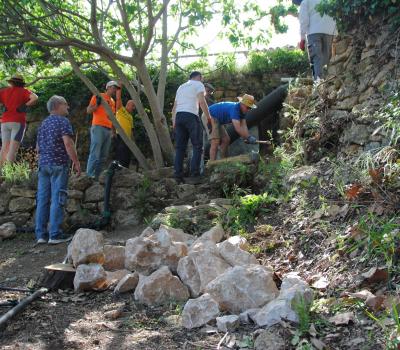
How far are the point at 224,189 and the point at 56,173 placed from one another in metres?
2.04

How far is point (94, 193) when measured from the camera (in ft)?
24.1

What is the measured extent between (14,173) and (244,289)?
205 inches

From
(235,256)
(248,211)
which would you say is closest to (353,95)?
(248,211)

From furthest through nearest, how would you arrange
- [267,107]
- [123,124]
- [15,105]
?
[267,107] → [123,124] → [15,105]

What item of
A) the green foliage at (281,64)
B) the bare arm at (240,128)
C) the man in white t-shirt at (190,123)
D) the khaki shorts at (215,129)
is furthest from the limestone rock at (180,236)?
the green foliage at (281,64)

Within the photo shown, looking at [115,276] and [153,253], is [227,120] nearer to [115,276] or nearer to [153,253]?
[153,253]

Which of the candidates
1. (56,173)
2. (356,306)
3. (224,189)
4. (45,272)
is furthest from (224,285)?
(56,173)

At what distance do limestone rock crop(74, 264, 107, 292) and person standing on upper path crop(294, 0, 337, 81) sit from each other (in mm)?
4154

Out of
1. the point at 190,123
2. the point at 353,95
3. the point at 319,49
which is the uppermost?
the point at 319,49

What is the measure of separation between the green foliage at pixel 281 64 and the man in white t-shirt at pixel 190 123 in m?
3.42

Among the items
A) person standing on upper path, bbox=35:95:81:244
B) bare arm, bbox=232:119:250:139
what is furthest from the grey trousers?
person standing on upper path, bbox=35:95:81:244

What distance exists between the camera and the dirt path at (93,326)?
3113 millimetres

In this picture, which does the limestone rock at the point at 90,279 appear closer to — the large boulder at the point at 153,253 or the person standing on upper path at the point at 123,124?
the large boulder at the point at 153,253

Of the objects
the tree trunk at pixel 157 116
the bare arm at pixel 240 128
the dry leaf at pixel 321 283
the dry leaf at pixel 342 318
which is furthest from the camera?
the tree trunk at pixel 157 116
